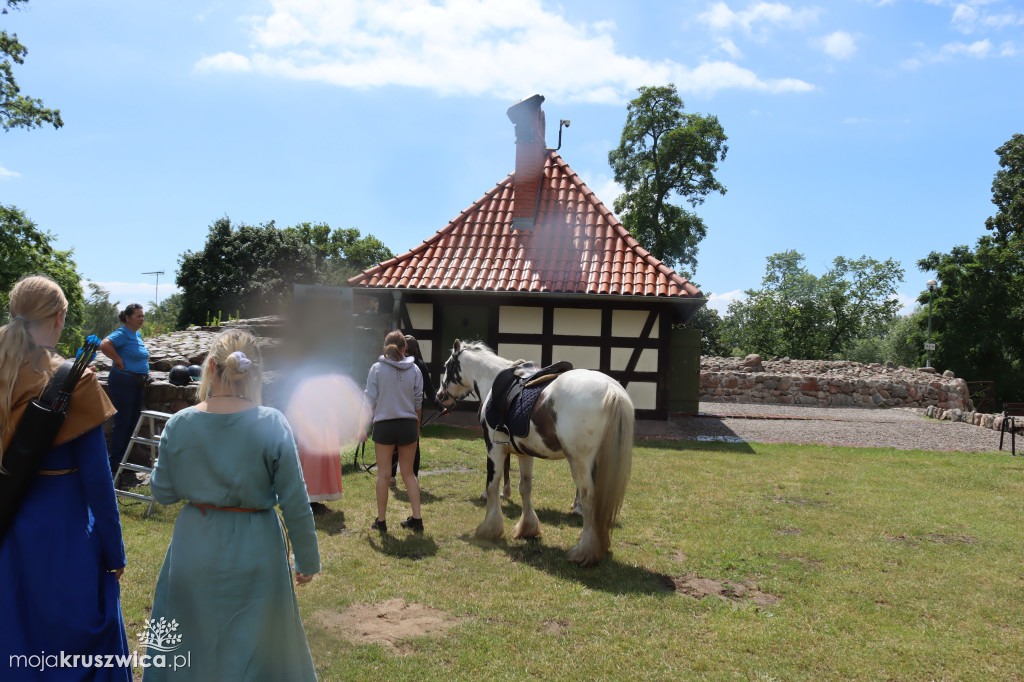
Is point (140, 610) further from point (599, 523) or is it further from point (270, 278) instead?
point (270, 278)

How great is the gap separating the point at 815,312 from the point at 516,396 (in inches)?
1416

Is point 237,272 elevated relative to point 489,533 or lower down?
elevated

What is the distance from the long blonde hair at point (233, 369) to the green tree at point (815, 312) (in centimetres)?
3598

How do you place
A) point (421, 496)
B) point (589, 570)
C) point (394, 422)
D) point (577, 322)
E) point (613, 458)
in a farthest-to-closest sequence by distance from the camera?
1. point (577, 322)
2. point (421, 496)
3. point (394, 422)
4. point (589, 570)
5. point (613, 458)

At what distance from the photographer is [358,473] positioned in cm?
758

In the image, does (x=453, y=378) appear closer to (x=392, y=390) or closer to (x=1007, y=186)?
(x=392, y=390)

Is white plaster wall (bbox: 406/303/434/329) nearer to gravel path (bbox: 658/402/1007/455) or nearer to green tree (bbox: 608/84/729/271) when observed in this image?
Result: gravel path (bbox: 658/402/1007/455)

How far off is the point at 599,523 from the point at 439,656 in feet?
5.65

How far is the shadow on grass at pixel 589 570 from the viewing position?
438 centimetres

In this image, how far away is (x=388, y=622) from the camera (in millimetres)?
3750

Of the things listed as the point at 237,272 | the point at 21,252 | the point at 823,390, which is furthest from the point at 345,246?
the point at 823,390

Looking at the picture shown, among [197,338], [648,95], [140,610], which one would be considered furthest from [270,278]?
[140,610]

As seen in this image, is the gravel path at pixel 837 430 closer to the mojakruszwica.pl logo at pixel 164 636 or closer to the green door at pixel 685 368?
the green door at pixel 685 368

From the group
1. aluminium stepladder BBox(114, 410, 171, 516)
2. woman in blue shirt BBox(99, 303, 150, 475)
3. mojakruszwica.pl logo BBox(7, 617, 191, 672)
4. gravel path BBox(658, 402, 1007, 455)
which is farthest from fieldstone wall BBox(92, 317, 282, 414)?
gravel path BBox(658, 402, 1007, 455)
